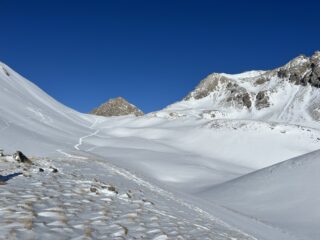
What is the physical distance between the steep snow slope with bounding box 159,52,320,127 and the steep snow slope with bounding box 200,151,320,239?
99.2 metres

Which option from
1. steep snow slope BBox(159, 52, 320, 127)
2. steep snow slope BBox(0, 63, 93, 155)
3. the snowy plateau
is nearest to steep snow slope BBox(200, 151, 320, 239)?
the snowy plateau

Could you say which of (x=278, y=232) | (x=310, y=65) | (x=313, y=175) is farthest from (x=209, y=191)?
(x=310, y=65)

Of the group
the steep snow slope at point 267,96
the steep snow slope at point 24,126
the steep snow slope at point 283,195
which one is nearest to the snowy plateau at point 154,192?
the steep snow slope at point 283,195

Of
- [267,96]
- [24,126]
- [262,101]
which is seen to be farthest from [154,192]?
[267,96]

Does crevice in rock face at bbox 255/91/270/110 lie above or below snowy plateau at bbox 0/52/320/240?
above

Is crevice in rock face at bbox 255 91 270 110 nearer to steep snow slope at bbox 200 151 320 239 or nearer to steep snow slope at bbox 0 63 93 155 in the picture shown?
steep snow slope at bbox 0 63 93 155

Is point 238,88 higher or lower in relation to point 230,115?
higher

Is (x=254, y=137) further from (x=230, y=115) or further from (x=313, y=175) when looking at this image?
(x=230, y=115)

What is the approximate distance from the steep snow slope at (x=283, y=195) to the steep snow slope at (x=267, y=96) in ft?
326

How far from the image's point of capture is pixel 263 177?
907 inches

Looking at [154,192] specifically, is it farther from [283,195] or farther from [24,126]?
[24,126]

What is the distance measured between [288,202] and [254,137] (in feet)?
148

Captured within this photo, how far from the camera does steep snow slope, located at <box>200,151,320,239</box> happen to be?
55.6ft

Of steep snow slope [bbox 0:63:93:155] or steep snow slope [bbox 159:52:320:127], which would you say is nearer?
steep snow slope [bbox 0:63:93:155]
